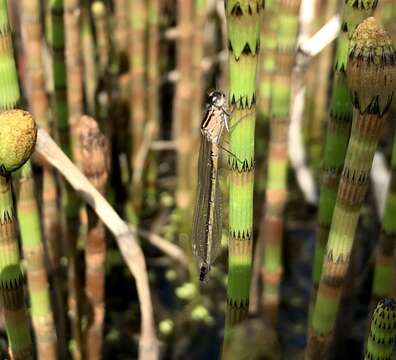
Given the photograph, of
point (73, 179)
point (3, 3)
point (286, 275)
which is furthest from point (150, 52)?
point (3, 3)

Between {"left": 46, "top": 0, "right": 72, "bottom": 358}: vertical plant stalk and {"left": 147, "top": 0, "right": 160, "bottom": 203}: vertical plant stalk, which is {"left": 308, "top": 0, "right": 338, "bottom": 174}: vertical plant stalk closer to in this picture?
{"left": 147, "top": 0, "right": 160, "bottom": 203}: vertical plant stalk

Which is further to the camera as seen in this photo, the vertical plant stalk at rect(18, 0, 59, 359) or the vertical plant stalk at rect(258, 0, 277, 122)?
the vertical plant stalk at rect(258, 0, 277, 122)

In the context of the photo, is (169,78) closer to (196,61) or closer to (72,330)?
(196,61)

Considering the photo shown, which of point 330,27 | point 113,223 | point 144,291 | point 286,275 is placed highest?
point 330,27

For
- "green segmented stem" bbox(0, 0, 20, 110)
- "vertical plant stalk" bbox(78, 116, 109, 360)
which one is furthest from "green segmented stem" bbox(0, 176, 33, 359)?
"vertical plant stalk" bbox(78, 116, 109, 360)

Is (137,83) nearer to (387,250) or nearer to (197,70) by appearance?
(197,70)
